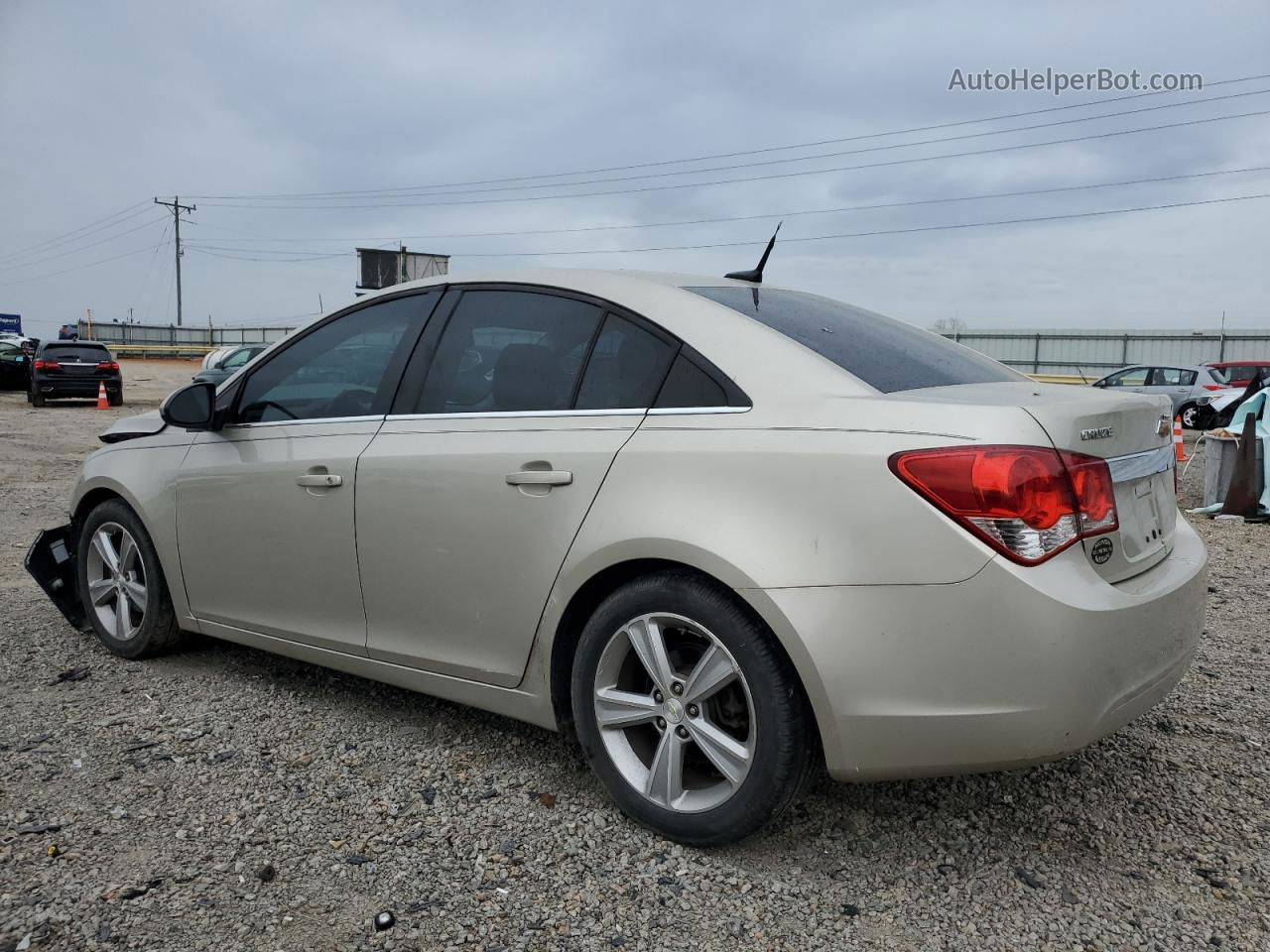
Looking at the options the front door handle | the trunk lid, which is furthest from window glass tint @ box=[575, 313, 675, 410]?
the trunk lid

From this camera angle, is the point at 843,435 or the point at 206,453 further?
the point at 206,453

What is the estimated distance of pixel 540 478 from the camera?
2.86 metres

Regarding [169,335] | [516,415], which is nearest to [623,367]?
[516,415]

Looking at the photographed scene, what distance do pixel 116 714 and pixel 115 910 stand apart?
147cm

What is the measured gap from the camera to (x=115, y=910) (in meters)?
2.42

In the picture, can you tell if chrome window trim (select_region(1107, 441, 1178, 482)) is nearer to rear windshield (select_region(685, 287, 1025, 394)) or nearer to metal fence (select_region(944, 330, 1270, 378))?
rear windshield (select_region(685, 287, 1025, 394))

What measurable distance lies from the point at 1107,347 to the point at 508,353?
117 feet

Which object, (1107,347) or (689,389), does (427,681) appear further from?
(1107,347)

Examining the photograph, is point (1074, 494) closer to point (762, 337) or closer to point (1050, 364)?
point (762, 337)

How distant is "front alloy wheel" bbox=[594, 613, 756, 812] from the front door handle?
44cm

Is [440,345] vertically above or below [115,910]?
above

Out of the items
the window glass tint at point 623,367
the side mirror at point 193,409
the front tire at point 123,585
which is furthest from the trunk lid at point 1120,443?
the front tire at point 123,585

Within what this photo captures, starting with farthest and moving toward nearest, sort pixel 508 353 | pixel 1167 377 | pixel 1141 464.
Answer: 1. pixel 1167 377
2. pixel 508 353
3. pixel 1141 464

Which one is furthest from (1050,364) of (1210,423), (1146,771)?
(1146,771)
